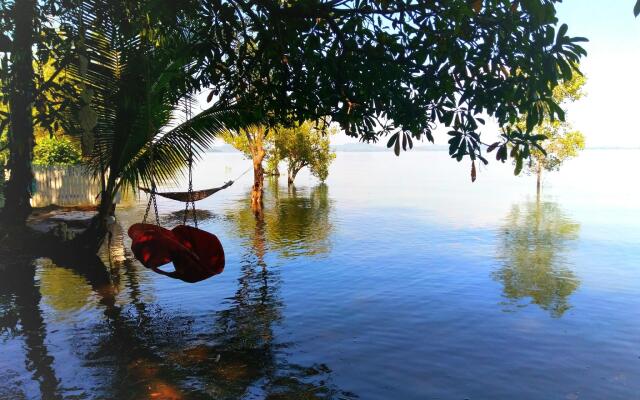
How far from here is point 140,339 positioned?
26.6 ft

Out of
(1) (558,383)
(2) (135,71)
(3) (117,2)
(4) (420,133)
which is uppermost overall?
(3) (117,2)

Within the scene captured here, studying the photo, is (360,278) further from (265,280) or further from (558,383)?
(558,383)

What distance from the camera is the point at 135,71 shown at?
1101 centimetres

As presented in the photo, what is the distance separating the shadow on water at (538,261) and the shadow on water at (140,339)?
520 cm

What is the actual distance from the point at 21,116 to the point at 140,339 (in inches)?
211

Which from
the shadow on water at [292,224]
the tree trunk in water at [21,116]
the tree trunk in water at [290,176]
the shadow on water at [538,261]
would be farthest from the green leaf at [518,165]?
the tree trunk in water at [290,176]

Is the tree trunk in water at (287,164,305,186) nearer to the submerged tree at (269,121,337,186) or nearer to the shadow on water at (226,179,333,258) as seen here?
the submerged tree at (269,121,337,186)

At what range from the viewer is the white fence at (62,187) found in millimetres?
23500

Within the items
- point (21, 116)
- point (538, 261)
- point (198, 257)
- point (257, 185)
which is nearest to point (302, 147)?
point (257, 185)

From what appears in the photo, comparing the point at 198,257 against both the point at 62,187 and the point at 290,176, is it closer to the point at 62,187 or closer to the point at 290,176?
the point at 62,187

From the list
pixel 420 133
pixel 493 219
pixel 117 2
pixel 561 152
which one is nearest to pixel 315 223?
pixel 493 219

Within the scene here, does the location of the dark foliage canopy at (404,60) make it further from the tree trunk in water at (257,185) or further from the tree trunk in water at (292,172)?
the tree trunk in water at (292,172)

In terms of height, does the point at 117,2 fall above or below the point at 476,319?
above

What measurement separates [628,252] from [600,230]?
17.6 feet
